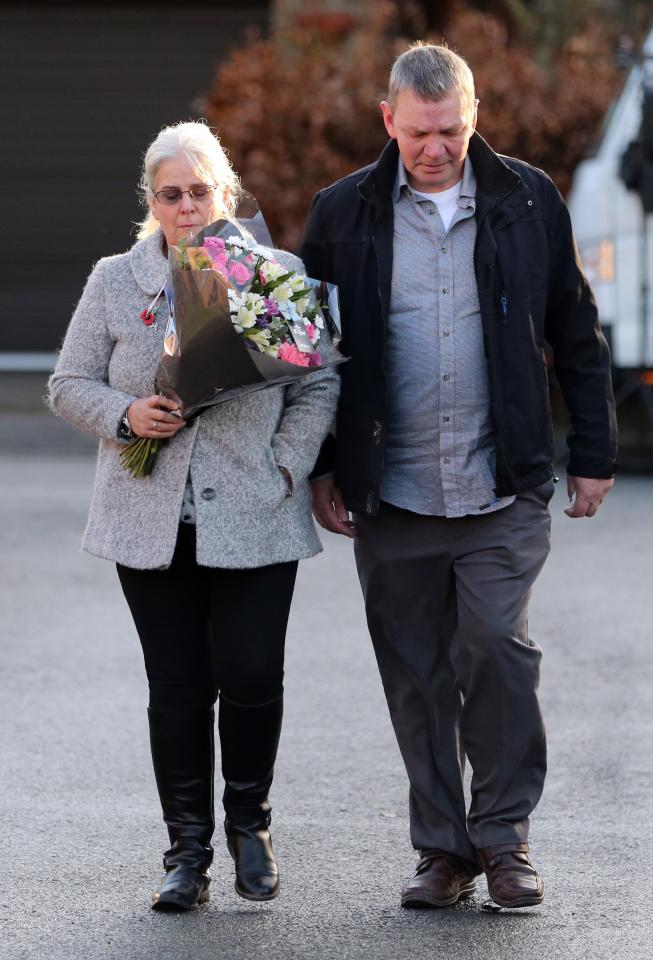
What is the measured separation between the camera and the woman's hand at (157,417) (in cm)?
359

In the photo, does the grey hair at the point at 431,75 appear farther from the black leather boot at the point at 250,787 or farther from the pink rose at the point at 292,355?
the black leather boot at the point at 250,787

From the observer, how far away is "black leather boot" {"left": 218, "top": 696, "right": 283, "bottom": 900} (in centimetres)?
374

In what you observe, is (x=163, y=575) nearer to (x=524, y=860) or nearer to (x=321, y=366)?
(x=321, y=366)

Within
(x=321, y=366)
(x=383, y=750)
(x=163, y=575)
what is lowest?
(x=383, y=750)

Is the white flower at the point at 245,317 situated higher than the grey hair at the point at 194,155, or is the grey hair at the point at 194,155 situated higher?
the grey hair at the point at 194,155

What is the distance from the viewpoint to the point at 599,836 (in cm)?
424

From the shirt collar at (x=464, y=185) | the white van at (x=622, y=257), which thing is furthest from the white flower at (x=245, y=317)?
the white van at (x=622, y=257)

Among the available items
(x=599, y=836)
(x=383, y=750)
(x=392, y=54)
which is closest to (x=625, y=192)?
(x=392, y=54)

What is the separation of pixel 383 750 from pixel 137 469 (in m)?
1.70

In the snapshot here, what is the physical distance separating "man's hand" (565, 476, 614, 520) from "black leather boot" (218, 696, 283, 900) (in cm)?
85

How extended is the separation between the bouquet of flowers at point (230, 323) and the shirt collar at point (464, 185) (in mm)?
364

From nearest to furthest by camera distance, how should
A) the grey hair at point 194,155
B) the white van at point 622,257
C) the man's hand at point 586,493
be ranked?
the grey hair at point 194,155, the man's hand at point 586,493, the white van at point 622,257

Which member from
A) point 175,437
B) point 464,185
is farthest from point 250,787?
point 464,185

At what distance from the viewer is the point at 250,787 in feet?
12.4
